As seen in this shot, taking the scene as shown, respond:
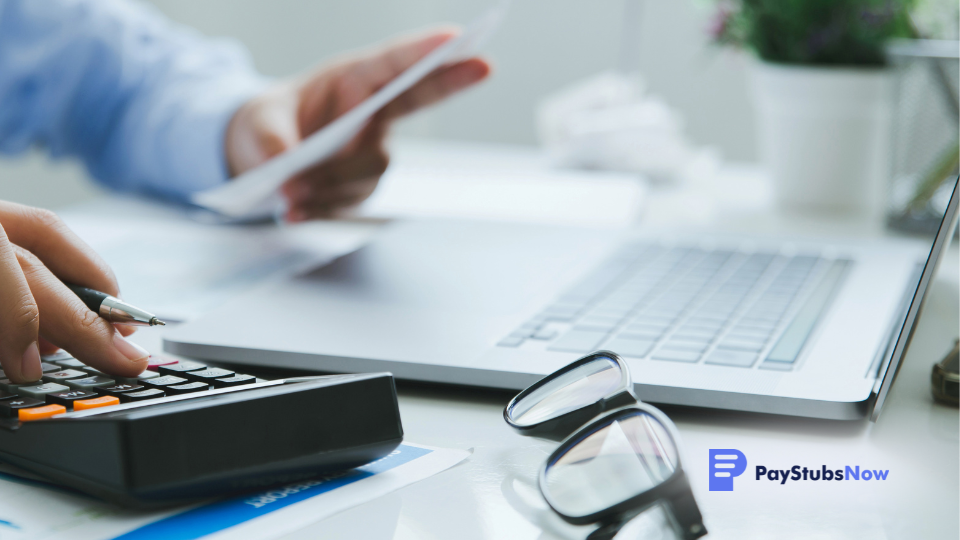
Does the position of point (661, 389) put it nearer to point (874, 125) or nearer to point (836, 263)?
point (836, 263)

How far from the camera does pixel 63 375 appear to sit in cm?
31

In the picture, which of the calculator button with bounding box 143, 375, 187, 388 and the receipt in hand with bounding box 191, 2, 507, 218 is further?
the receipt in hand with bounding box 191, 2, 507, 218

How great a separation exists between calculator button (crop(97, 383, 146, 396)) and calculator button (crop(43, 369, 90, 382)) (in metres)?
A: 0.02

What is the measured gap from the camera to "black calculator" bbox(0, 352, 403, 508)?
24 centimetres

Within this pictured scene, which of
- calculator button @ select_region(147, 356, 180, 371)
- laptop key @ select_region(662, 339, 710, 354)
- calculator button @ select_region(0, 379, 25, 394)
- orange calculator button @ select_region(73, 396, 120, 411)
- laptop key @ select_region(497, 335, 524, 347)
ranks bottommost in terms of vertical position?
laptop key @ select_region(662, 339, 710, 354)

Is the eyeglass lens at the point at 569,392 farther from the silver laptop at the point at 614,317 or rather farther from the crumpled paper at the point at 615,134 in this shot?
the crumpled paper at the point at 615,134

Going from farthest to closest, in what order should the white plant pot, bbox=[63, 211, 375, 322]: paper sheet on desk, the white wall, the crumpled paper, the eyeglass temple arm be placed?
the white wall → the crumpled paper → the white plant pot → bbox=[63, 211, 375, 322]: paper sheet on desk → the eyeglass temple arm

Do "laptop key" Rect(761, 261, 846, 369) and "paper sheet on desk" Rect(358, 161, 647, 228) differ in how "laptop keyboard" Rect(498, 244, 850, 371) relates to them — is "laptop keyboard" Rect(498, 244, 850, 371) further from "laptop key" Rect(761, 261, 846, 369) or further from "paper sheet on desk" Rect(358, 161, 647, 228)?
"paper sheet on desk" Rect(358, 161, 647, 228)

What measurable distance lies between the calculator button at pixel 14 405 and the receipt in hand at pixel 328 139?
28 cm

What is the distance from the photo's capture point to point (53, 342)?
32cm

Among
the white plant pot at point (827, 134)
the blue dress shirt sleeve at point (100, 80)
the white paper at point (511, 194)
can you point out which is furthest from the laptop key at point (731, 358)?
the blue dress shirt sleeve at point (100, 80)

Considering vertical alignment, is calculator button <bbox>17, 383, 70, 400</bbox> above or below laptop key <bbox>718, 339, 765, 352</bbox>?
above

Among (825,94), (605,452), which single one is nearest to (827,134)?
(825,94)

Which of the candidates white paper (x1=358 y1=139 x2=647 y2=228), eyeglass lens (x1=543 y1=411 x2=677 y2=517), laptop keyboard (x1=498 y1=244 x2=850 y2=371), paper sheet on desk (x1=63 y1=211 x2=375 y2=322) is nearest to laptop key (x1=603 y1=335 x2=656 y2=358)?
laptop keyboard (x1=498 y1=244 x2=850 y2=371)
